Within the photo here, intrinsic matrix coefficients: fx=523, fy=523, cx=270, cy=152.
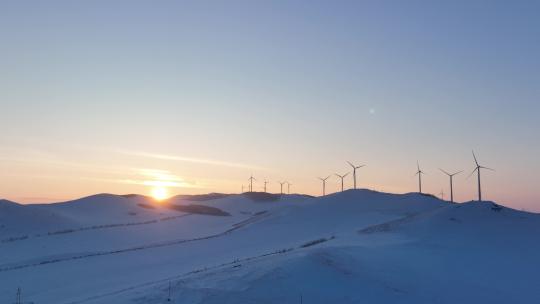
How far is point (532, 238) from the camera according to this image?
145ft

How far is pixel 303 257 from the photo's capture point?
28.8 m

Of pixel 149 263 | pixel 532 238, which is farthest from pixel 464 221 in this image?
pixel 149 263

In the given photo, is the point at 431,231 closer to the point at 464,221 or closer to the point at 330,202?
the point at 464,221

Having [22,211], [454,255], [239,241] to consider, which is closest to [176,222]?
[22,211]

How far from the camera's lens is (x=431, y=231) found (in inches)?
1725

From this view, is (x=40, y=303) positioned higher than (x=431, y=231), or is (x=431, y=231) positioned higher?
(x=431, y=231)

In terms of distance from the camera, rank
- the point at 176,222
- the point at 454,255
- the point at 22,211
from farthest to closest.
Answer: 1. the point at 176,222
2. the point at 22,211
3. the point at 454,255

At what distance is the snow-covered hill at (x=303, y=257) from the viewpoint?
26.0 metres

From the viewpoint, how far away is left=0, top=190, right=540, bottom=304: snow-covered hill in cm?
2598

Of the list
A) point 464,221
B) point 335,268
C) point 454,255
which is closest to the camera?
point 335,268

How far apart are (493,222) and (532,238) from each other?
3.89 meters

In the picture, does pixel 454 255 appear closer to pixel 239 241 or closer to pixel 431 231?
pixel 431 231

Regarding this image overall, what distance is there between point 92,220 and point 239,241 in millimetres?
44332

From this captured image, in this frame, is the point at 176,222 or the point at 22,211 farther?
the point at 176,222
